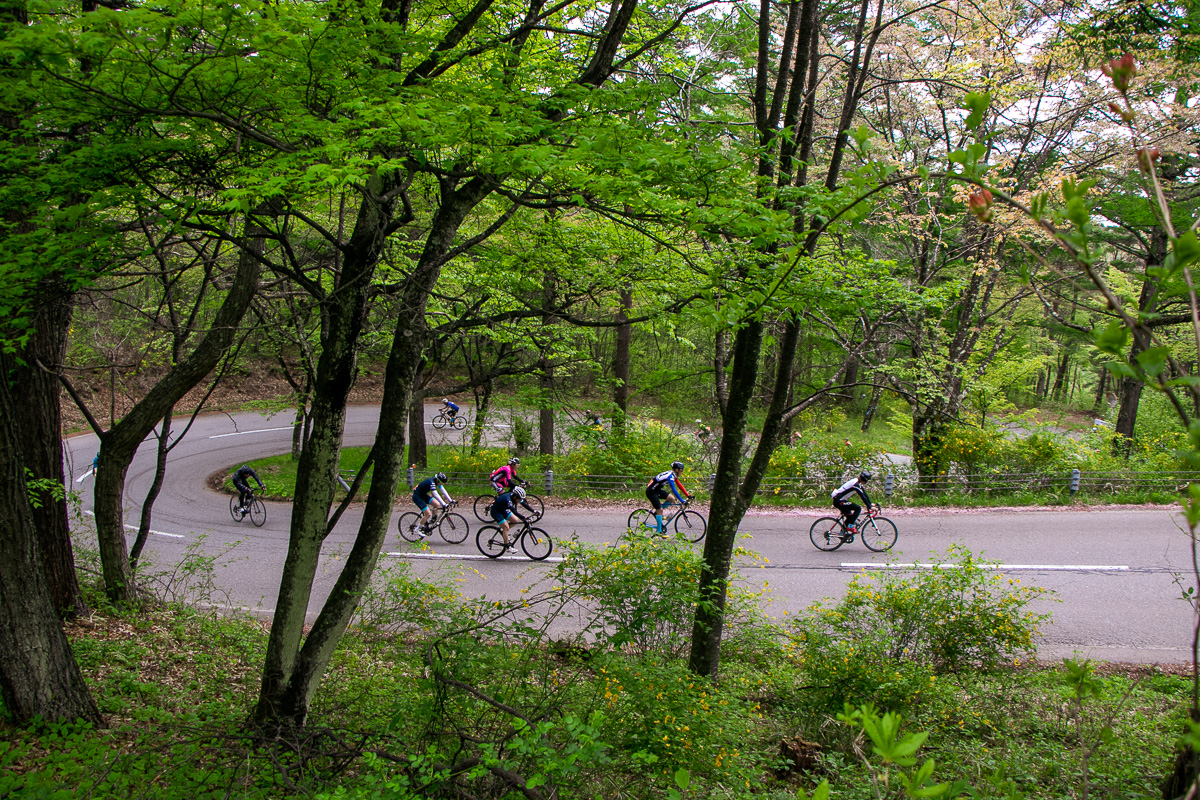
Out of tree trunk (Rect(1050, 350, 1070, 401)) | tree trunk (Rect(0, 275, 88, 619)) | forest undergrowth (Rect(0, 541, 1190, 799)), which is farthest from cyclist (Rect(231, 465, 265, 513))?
tree trunk (Rect(1050, 350, 1070, 401))

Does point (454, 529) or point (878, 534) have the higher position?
point (878, 534)

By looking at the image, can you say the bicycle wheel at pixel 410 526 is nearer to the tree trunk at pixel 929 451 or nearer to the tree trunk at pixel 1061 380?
the tree trunk at pixel 929 451

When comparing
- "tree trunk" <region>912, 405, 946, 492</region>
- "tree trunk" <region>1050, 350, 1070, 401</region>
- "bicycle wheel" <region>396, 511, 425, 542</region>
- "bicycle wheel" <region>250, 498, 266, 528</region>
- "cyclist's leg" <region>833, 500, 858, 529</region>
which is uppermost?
"tree trunk" <region>1050, 350, 1070, 401</region>

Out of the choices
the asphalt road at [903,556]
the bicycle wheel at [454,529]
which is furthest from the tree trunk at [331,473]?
the bicycle wheel at [454,529]

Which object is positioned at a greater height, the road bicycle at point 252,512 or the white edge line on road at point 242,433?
the white edge line on road at point 242,433

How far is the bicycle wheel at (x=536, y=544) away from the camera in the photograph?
12.3 m

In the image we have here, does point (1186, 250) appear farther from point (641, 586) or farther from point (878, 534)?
point (878, 534)

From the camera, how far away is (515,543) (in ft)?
41.8

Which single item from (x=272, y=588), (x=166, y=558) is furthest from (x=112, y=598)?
(x=166, y=558)

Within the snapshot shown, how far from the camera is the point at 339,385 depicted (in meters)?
5.43

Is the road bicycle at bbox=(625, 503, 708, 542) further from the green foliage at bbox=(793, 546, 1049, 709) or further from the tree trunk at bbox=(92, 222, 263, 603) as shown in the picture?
the tree trunk at bbox=(92, 222, 263, 603)

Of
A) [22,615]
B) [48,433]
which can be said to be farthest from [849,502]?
[48,433]

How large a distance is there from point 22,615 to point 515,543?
8.33 m

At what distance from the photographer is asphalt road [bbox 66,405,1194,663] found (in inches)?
371
